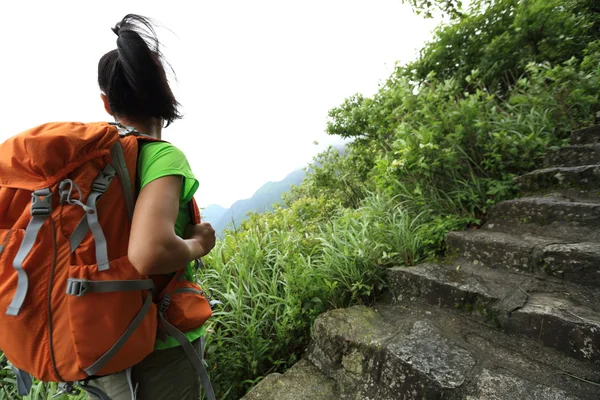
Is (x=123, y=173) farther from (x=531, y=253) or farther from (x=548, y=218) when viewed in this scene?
(x=548, y=218)

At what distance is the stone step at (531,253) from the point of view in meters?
1.62

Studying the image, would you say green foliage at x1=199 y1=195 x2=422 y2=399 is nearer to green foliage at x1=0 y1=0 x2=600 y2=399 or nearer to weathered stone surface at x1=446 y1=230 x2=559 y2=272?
green foliage at x1=0 y1=0 x2=600 y2=399

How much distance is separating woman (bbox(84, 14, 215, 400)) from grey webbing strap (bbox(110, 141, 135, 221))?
4cm

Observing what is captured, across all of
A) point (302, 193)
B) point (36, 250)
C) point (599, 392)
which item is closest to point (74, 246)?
point (36, 250)

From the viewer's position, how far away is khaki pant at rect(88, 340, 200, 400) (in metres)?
0.86

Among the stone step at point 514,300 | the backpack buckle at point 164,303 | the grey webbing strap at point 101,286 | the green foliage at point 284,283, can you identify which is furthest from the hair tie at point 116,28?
the stone step at point 514,300

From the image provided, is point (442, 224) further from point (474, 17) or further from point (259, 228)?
point (474, 17)

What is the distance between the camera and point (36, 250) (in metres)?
0.71

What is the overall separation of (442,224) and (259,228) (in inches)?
82.2

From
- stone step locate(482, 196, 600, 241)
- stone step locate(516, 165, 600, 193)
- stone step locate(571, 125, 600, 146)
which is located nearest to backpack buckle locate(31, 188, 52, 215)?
stone step locate(482, 196, 600, 241)

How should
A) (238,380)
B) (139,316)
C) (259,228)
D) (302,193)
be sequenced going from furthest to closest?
(302,193)
(259,228)
(238,380)
(139,316)

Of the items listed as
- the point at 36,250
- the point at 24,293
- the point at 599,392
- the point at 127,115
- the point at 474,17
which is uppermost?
the point at 474,17

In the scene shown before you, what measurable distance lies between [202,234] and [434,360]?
4.59 feet

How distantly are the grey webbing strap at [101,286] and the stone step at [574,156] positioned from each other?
145 inches
